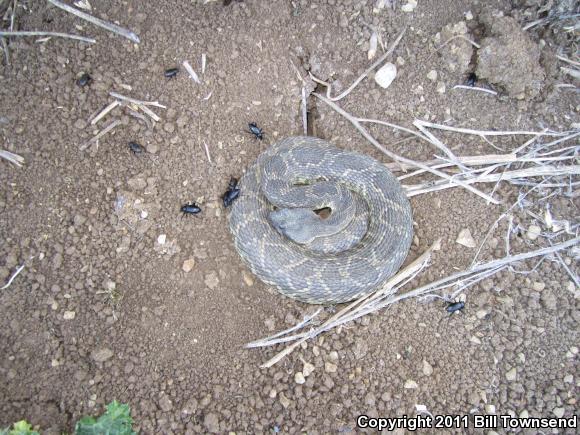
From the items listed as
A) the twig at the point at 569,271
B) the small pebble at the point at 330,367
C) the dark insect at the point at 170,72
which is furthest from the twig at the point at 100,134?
the twig at the point at 569,271

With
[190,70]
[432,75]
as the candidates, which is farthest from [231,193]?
[432,75]

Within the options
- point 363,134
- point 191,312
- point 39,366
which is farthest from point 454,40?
point 39,366

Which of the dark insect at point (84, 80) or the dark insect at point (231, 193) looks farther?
the dark insect at point (231, 193)

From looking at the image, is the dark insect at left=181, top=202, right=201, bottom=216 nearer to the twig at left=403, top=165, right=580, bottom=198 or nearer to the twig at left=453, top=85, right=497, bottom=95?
the twig at left=403, top=165, right=580, bottom=198

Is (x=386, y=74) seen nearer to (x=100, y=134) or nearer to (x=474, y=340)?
(x=474, y=340)

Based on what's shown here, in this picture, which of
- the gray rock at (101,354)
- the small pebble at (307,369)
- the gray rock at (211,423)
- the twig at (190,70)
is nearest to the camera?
the gray rock at (211,423)

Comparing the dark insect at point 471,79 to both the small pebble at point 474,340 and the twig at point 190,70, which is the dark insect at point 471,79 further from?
the twig at point 190,70
